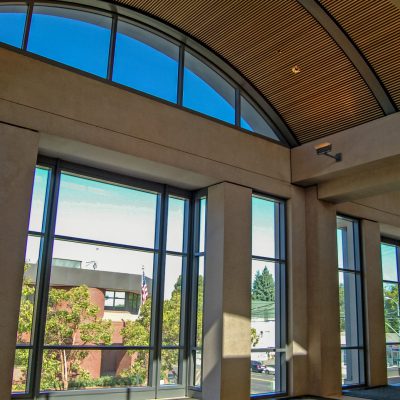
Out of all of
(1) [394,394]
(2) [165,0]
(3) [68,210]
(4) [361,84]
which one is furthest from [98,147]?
(1) [394,394]

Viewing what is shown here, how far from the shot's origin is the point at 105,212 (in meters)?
8.94

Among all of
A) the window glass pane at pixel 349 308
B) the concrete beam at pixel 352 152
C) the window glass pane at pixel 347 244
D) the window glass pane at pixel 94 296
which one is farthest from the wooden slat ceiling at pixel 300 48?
the window glass pane at pixel 94 296

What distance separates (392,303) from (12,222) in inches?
406

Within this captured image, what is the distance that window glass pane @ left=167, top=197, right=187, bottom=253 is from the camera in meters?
9.71

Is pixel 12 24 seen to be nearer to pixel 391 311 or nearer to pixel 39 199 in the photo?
pixel 39 199

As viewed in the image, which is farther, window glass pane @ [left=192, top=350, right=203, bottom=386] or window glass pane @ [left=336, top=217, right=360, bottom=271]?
window glass pane @ [left=336, top=217, right=360, bottom=271]

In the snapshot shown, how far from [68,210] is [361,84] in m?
5.88

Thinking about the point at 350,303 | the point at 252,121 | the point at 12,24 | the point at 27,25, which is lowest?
the point at 350,303

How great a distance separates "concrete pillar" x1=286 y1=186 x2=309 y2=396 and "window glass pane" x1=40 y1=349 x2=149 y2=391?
305 centimetres

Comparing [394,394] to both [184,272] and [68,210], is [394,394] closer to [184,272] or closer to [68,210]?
[184,272]

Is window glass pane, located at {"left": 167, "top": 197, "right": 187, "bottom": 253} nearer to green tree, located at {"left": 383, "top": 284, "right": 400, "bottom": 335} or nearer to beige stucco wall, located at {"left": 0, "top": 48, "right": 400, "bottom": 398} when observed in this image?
beige stucco wall, located at {"left": 0, "top": 48, "right": 400, "bottom": 398}

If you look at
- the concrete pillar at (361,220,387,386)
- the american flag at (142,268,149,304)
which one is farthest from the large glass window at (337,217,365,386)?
the american flag at (142,268,149,304)

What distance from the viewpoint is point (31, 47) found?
25.6 ft

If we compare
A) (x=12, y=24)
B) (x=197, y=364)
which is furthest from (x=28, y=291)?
(x=12, y=24)
